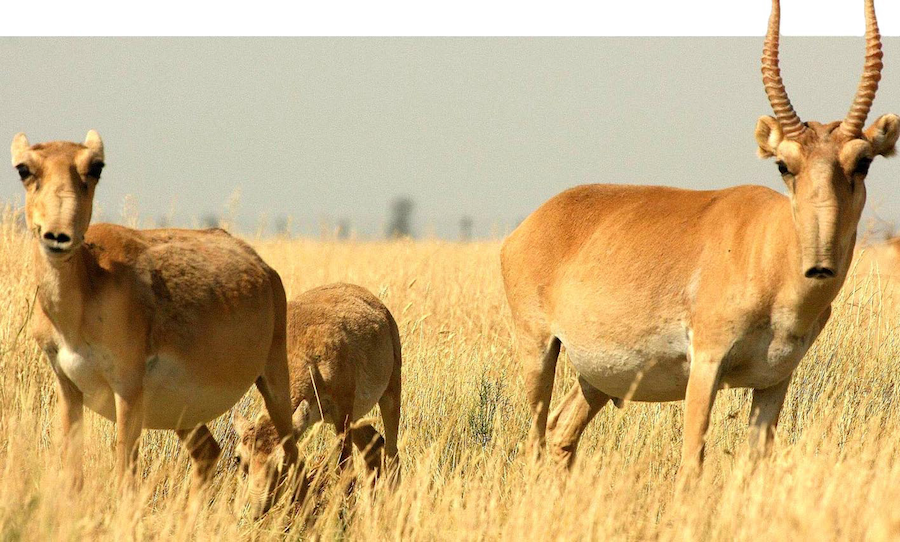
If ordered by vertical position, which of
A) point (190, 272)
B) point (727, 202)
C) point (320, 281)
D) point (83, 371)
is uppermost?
point (727, 202)

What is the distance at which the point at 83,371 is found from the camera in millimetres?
5223

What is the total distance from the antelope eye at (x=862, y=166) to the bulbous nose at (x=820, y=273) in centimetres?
55

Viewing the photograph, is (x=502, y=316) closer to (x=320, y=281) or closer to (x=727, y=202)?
(x=320, y=281)

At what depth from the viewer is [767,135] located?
5.75 metres

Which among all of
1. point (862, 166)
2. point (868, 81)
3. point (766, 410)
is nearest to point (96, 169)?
point (862, 166)

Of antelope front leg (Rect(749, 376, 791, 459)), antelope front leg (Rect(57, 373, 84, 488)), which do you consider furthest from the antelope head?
antelope front leg (Rect(57, 373, 84, 488))

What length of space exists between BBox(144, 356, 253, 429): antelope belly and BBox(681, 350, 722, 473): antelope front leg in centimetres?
251

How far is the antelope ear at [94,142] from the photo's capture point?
5211 millimetres

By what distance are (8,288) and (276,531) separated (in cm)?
418

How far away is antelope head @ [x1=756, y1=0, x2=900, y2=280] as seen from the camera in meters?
5.15

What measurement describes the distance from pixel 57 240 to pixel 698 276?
11.6 ft

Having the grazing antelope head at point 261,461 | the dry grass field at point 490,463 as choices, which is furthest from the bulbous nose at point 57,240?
the grazing antelope head at point 261,461

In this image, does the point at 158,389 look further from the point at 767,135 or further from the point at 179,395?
the point at 767,135

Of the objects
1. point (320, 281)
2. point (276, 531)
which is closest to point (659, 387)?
point (276, 531)
